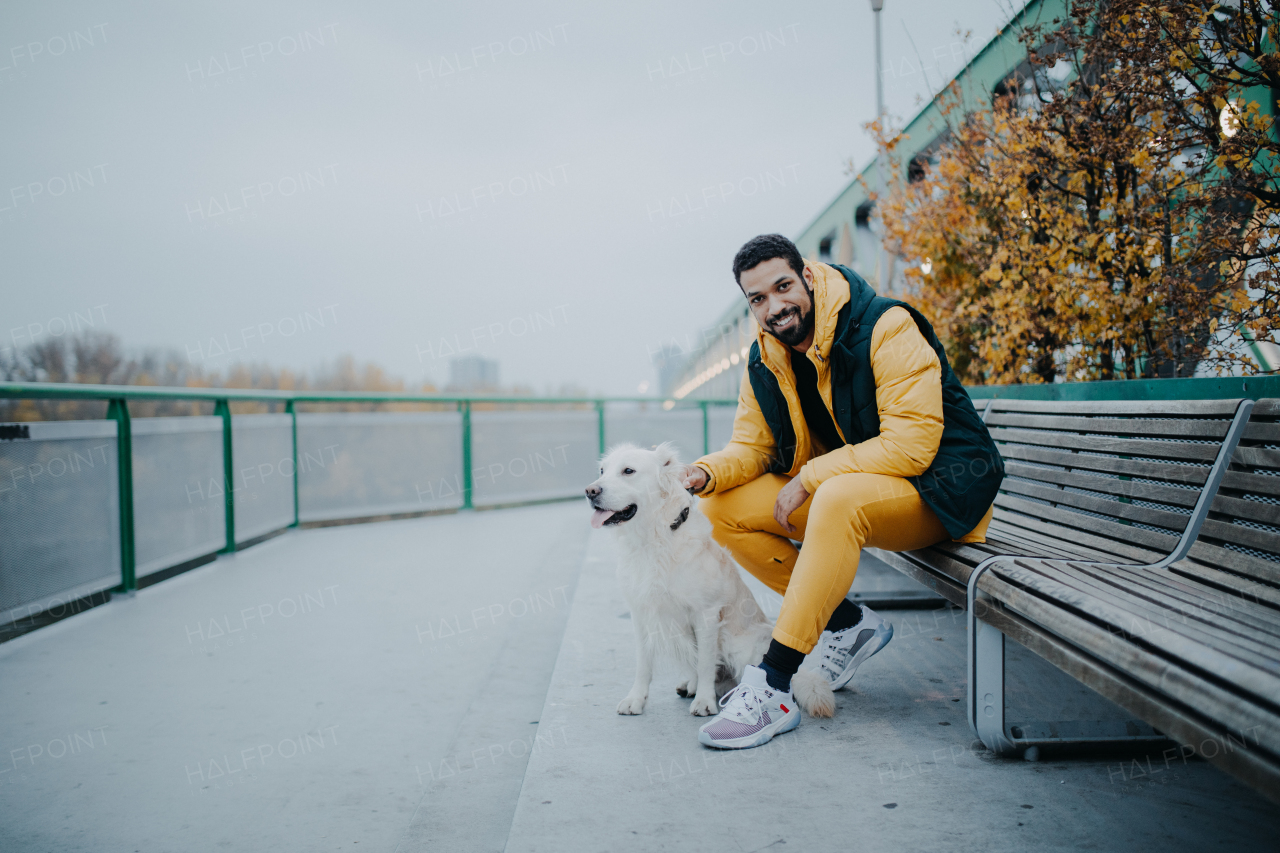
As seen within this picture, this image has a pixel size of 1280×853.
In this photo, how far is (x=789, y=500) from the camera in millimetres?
2303

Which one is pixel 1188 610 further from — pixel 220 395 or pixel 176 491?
Answer: pixel 220 395

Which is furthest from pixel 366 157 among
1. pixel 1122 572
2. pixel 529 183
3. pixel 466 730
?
pixel 1122 572

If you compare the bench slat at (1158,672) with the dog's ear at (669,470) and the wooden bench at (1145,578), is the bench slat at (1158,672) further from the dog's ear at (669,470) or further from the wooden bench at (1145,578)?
the dog's ear at (669,470)

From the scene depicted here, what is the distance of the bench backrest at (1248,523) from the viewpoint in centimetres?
160

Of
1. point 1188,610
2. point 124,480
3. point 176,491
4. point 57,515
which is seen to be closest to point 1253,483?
point 1188,610

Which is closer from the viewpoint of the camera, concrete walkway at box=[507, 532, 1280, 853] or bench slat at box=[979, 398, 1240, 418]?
concrete walkway at box=[507, 532, 1280, 853]

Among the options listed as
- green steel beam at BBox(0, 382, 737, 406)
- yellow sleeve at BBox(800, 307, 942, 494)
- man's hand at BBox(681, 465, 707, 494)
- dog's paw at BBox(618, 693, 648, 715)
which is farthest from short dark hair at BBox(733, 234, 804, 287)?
green steel beam at BBox(0, 382, 737, 406)

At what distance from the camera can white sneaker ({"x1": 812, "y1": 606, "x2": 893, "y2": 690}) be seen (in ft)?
7.98

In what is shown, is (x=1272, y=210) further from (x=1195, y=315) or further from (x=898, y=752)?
(x=898, y=752)

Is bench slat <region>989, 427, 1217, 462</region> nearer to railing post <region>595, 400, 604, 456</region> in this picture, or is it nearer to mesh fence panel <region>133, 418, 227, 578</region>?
mesh fence panel <region>133, 418, 227, 578</region>

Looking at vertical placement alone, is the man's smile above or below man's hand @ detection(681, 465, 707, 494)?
above

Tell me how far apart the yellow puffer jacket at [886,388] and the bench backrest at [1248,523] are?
56 centimetres

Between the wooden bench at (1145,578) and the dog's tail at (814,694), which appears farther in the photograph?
the dog's tail at (814,694)

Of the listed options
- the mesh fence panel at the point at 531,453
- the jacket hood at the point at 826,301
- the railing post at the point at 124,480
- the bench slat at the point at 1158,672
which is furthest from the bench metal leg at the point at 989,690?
the mesh fence panel at the point at 531,453
